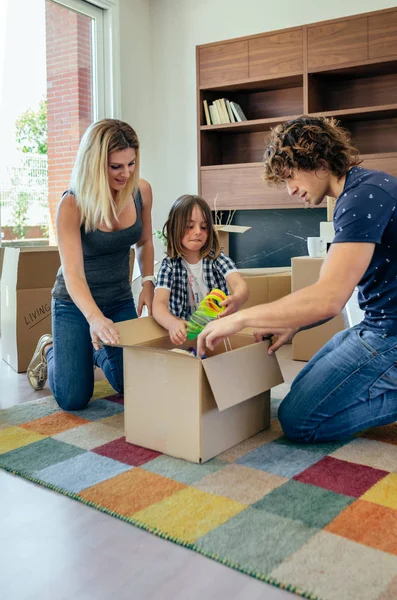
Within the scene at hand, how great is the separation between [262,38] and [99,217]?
2.38m

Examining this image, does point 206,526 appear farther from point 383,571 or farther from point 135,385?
point 135,385

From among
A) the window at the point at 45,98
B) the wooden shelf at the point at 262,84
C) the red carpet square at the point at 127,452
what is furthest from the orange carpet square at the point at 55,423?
the wooden shelf at the point at 262,84

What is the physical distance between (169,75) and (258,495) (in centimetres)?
379

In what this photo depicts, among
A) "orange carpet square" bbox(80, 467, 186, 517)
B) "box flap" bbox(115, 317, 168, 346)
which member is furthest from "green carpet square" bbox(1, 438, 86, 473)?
"box flap" bbox(115, 317, 168, 346)

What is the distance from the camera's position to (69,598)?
105 cm

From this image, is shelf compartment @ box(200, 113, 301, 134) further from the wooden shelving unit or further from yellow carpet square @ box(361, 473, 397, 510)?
yellow carpet square @ box(361, 473, 397, 510)

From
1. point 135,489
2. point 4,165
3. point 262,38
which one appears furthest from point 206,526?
point 262,38

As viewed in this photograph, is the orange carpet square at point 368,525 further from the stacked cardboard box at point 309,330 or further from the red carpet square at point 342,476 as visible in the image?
the stacked cardboard box at point 309,330

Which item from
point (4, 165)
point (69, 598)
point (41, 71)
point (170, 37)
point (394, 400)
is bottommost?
point (69, 598)

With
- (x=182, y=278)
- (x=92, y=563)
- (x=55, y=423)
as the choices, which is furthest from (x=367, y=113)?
(x=92, y=563)

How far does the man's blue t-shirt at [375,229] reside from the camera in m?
1.50

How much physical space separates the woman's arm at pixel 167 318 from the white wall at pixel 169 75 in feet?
8.41

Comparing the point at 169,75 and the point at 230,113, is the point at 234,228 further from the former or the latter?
the point at 169,75

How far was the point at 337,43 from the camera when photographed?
360 cm
